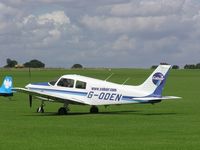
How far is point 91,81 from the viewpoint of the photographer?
2777cm

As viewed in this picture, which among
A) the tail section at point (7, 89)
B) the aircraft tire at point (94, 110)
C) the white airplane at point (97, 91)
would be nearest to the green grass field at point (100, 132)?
the white airplane at point (97, 91)

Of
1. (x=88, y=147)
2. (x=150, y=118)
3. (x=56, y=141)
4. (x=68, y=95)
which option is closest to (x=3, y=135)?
(x=56, y=141)

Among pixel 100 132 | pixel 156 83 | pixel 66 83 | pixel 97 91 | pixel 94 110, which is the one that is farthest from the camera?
pixel 94 110

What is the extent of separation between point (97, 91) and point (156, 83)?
247 cm

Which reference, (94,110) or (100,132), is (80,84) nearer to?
(94,110)

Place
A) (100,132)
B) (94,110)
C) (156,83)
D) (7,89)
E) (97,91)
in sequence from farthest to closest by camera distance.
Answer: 1. (7,89)
2. (94,110)
3. (97,91)
4. (156,83)
5. (100,132)

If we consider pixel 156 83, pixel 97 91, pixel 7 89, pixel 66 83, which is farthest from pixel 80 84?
pixel 7 89

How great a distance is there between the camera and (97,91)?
2731 cm

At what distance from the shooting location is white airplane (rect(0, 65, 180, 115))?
26578 mm

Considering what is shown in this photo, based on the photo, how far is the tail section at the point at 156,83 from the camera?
1049 inches

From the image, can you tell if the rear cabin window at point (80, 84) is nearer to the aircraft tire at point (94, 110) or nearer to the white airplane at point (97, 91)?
the white airplane at point (97, 91)

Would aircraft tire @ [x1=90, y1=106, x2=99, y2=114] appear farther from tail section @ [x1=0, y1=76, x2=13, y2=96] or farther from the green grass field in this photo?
tail section @ [x1=0, y1=76, x2=13, y2=96]

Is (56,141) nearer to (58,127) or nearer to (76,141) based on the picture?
(76,141)

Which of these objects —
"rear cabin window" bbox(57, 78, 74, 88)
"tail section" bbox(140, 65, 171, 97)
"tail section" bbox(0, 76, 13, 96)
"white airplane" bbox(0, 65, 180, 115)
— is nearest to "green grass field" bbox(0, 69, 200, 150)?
"white airplane" bbox(0, 65, 180, 115)
